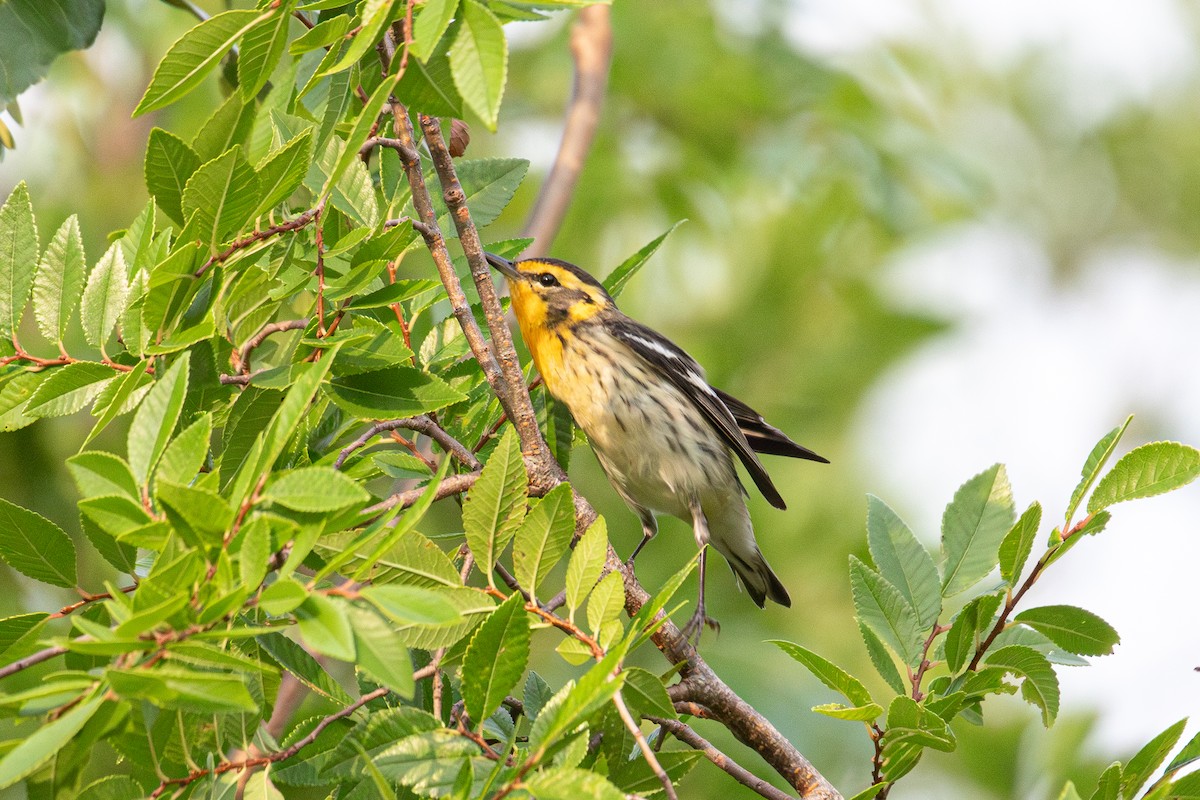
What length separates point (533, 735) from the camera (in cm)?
173

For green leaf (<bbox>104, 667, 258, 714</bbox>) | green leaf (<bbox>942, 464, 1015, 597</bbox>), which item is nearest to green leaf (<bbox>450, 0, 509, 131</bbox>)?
green leaf (<bbox>104, 667, 258, 714</bbox>)

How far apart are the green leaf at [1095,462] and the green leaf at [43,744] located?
1679 millimetres

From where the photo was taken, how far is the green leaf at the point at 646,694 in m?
2.03

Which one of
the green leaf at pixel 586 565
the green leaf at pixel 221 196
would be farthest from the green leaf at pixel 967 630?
the green leaf at pixel 221 196

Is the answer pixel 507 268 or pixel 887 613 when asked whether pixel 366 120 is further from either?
pixel 507 268

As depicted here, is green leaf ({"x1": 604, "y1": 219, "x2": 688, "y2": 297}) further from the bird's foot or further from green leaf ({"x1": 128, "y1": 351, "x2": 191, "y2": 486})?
green leaf ({"x1": 128, "y1": 351, "x2": 191, "y2": 486})

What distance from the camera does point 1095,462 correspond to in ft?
6.97

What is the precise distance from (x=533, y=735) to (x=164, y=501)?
2.11 ft

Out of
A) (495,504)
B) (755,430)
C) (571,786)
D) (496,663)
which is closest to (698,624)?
(755,430)

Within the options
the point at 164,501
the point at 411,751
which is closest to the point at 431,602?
the point at 164,501

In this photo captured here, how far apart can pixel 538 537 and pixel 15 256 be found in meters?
1.10

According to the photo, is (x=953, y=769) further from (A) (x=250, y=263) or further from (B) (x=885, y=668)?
(A) (x=250, y=263)

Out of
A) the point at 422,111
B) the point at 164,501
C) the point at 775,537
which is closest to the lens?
the point at 164,501

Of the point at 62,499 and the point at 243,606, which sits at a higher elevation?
the point at 243,606
